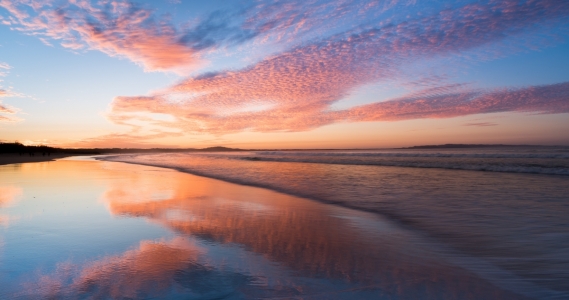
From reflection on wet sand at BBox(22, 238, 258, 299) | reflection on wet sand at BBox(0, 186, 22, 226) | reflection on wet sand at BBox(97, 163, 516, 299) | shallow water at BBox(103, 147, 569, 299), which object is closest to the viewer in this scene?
reflection on wet sand at BBox(22, 238, 258, 299)

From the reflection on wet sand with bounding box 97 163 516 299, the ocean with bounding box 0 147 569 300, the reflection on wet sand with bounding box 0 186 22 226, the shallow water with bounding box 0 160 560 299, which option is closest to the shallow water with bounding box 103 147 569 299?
the ocean with bounding box 0 147 569 300

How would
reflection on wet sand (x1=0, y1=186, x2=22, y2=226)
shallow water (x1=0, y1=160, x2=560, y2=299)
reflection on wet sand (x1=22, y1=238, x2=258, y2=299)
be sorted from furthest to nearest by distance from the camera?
reflection on wet sand (x1=0, y1=186, x2=22, y2=226) < shallow water (x1=0, y1=160, x2=560, y2=299) < reflection on wet sand (x1=22, y1=238, x2=258, y2=299)

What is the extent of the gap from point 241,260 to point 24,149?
85.6m

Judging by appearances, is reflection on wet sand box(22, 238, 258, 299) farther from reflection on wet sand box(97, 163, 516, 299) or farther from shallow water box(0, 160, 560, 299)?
reflection on wet sand box(97, 163, 516, 299)

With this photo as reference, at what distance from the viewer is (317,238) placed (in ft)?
19.8

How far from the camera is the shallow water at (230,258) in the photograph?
374 centimetres

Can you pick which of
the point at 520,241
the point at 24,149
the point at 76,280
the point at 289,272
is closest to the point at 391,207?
the point at 520,241

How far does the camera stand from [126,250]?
5.16 metres

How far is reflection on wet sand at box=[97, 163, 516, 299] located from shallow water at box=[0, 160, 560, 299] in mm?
23

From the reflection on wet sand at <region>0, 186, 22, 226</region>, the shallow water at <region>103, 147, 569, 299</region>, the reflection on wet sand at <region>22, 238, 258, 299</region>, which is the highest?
the reflection on wet sand at <region>0, 186, 22, 226</region>

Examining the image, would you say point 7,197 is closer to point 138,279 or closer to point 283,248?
point 138,279

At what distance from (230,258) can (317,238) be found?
1898 millimetres

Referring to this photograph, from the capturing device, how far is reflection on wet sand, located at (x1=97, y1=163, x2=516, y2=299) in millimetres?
4020

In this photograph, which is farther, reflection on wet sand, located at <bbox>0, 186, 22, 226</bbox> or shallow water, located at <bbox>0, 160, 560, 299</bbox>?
reflection on wet sand, located at <bbox>0, 186, 22, 226</bbox>
